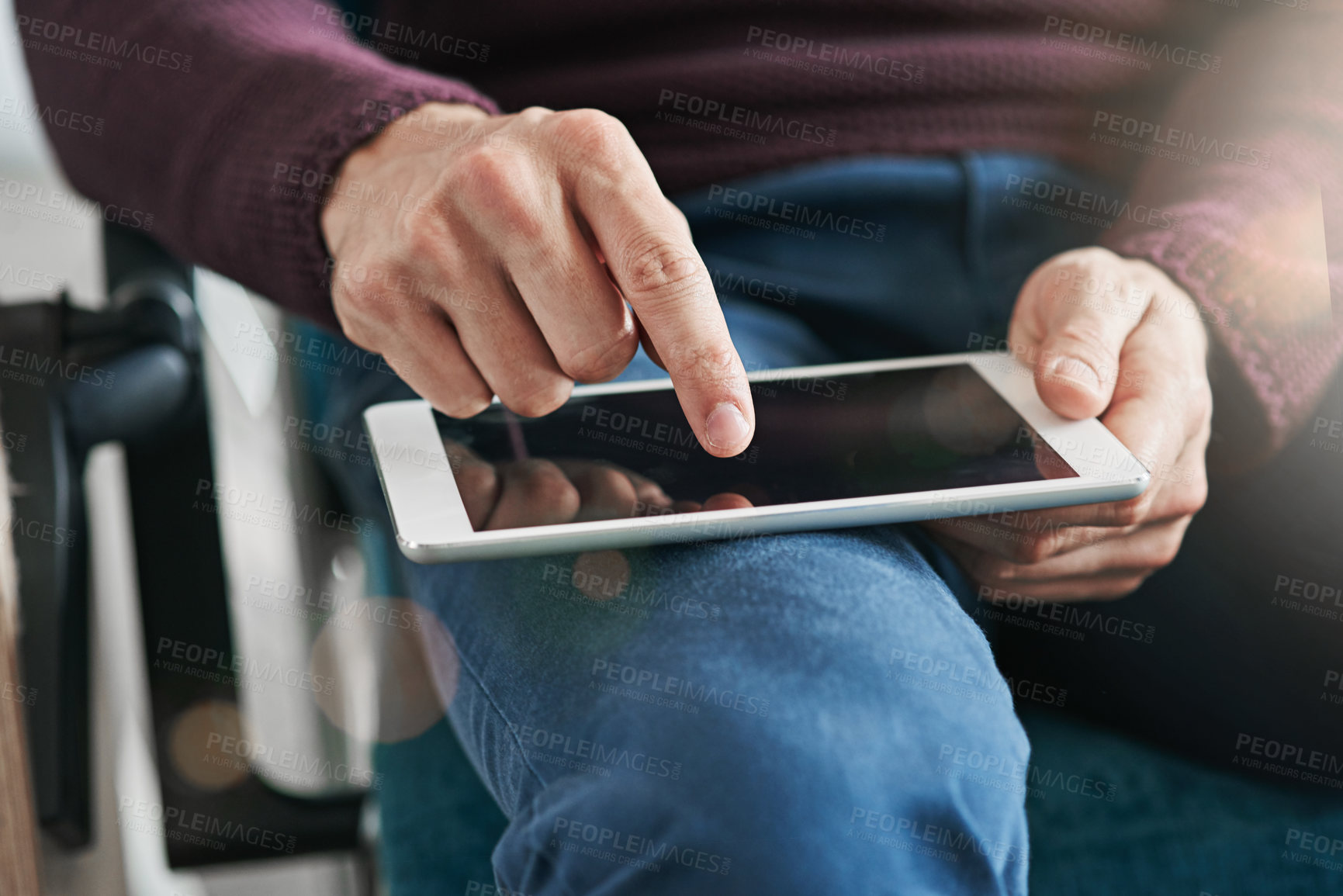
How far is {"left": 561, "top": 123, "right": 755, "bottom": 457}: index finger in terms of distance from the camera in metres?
0.43

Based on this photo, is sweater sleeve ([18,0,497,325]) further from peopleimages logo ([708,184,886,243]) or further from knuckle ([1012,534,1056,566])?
knuckle ([1012,534,1056,566])

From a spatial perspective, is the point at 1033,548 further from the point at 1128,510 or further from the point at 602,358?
the point at 602,358

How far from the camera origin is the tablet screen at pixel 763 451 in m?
0.45

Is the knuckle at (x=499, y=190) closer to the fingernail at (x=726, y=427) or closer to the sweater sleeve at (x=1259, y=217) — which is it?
the fingernail at (x=726, y=427)

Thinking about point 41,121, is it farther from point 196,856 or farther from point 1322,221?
point 1322,221

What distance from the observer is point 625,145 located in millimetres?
458

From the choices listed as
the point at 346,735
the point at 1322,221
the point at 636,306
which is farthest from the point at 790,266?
the point at 346,735

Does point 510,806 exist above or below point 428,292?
below

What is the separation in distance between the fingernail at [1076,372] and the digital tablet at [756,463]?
2 centimetres

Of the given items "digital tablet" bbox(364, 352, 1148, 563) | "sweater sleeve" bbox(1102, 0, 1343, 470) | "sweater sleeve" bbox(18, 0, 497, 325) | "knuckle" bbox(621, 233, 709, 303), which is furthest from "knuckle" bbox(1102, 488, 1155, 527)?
"sweater sleeve" bbox(18, 0, 497, 325)

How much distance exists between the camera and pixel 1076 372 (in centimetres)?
52

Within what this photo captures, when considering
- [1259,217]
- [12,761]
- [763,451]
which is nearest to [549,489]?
[763,451]

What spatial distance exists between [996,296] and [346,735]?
76cm

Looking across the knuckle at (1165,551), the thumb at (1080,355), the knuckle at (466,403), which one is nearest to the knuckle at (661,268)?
the knuckle at (466,403)
